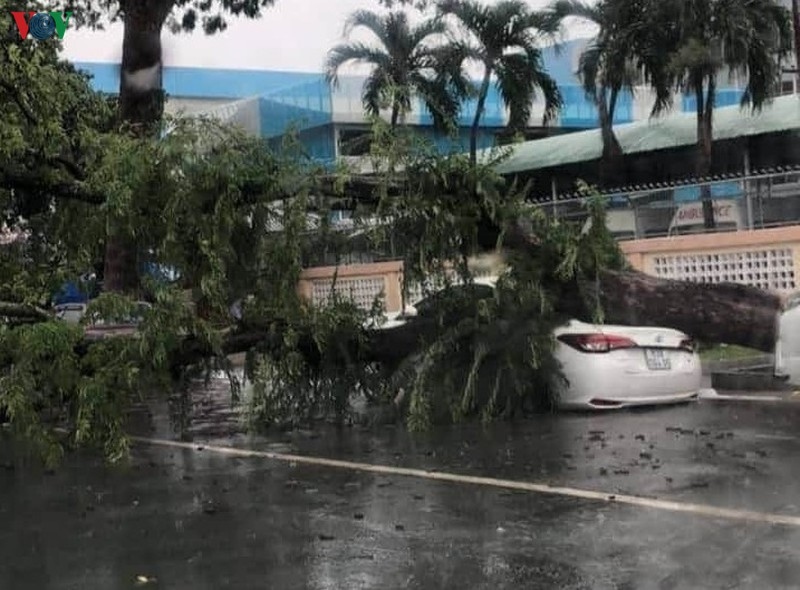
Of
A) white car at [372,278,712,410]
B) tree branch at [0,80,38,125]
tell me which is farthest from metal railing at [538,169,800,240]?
tree branch at [0,80,38,125]

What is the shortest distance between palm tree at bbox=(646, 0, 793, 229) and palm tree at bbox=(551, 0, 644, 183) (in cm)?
41

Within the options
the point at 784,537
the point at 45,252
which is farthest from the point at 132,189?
the point at 784,537

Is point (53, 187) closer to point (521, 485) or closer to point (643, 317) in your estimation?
point (521, 485)

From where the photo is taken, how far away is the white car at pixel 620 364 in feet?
33.7

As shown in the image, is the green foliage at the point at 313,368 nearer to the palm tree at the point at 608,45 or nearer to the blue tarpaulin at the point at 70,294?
the blue tarpaulin at the point at 70,294

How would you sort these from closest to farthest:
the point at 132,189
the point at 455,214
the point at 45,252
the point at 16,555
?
the point at 16,555
the point at 132,189
the point at 455,214
the point at 45,252

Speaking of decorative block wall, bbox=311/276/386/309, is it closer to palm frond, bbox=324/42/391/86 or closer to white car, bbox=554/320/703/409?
white car, bbox=554/320/703/409

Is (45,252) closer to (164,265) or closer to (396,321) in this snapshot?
(164,265)

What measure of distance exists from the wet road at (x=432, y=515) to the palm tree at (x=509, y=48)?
11078mm

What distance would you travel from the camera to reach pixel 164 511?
731 cm

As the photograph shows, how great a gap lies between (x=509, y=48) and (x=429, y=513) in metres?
15.7

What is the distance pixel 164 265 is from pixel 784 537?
4980 millimetres

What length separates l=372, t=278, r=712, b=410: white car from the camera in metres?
10.3
